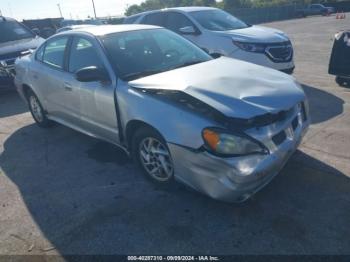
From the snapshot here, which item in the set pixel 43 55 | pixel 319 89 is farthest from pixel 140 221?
pixel 319 89

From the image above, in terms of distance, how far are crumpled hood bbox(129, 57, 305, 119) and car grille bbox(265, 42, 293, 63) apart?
124 inches

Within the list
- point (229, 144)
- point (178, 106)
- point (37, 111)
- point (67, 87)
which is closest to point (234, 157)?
point (229, 144)

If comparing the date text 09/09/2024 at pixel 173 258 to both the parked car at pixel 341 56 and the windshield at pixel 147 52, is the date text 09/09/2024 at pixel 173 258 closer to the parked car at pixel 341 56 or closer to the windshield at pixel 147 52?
the windshield at pixel 147 52

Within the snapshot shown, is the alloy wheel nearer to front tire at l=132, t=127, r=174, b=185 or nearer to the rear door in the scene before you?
front tire at l=132, t=127, r=174, b=185

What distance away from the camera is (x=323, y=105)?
586 cm

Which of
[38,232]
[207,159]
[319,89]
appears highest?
[207,159]

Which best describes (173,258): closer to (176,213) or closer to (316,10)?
(176,213)

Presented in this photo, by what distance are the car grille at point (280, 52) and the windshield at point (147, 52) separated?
280 centimetres

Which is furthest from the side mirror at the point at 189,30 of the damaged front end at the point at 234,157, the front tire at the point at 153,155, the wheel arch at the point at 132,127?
the damaged front end at the point at 234,157

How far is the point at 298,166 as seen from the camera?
388cm

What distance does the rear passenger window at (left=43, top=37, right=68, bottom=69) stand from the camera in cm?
471

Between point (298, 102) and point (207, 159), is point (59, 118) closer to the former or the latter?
point (207, 159)

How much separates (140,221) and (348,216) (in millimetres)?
1899

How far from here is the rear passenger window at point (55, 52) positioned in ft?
15.5
